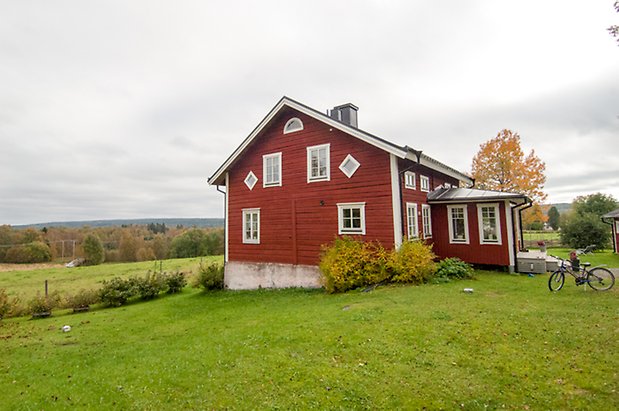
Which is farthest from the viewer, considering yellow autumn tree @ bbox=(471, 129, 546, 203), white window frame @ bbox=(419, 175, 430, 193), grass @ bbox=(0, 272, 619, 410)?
yellow autumn tree @ bbox=(471, 129, 546, 203)

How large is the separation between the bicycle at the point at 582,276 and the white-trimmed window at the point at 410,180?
6.15m

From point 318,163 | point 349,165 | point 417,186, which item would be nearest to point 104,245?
point 318,163

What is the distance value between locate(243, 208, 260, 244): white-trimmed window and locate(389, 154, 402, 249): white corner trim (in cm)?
739

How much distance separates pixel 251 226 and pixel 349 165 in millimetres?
6586

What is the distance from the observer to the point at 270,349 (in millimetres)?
6195

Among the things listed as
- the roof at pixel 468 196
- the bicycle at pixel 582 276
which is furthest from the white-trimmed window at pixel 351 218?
the bicycle at pixel 582 276

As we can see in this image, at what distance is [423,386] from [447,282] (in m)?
7.96

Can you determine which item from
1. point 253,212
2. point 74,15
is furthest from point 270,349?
point 74,15

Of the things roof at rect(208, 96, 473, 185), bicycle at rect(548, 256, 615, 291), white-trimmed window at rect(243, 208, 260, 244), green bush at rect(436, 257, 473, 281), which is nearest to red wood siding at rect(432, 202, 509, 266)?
green bush at rect(436, 257, 473, 281)

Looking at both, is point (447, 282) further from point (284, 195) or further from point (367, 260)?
point (284, 195)

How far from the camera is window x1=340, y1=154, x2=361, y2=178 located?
13.4m

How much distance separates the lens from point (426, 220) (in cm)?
1523

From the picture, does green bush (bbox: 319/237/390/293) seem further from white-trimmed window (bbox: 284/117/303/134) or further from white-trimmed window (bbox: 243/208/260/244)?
white-trimmed window (bbox: 284/117/303/134)

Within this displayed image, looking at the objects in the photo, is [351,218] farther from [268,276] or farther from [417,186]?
[268,276]
